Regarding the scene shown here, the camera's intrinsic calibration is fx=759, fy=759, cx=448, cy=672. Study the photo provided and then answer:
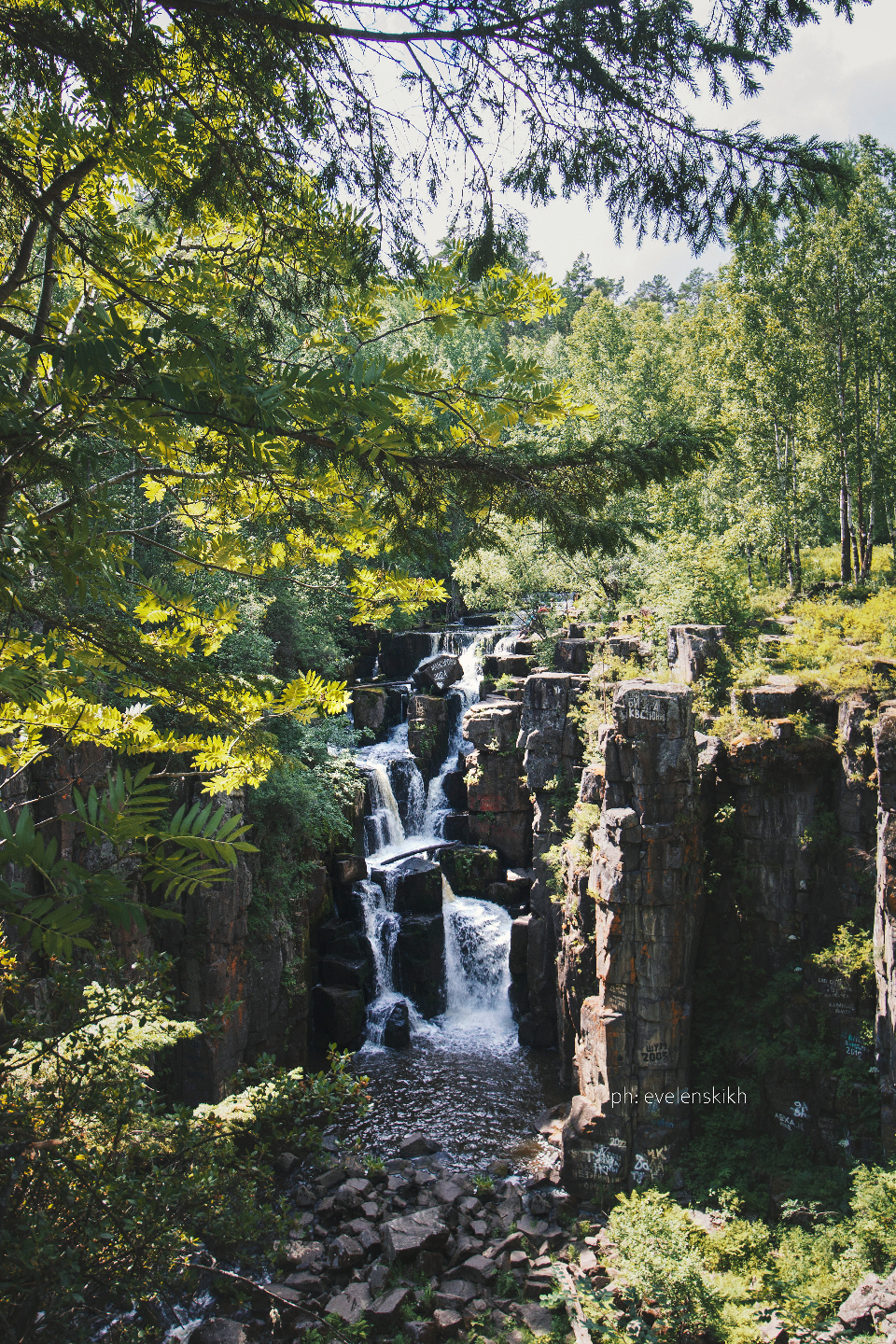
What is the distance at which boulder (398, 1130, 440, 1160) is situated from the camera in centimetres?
1133

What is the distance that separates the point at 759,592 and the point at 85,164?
18.5 metres

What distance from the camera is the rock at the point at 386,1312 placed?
7.79 metres

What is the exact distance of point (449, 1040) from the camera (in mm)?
14773

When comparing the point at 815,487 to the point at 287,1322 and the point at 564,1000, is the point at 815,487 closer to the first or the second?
the point at 564,1000

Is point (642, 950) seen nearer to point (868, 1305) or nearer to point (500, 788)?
point (868, 1305)

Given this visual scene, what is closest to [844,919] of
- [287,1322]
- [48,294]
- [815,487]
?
[287,1322]

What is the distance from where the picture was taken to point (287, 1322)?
7.43 metres

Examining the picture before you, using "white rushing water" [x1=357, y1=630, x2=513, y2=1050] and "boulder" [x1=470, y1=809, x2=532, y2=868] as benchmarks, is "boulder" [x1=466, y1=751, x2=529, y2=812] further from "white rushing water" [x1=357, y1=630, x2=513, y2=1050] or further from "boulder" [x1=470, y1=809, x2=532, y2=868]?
"white rushing water" [x1=357, y1=630, x2=513, y2=1050]

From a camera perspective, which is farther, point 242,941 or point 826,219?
point 826,219

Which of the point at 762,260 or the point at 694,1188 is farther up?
the point at 762,260

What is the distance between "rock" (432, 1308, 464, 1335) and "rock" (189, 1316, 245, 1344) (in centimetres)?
196

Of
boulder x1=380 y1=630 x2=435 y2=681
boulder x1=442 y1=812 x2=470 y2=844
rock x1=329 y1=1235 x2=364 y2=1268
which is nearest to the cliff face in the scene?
rock x1=329 y1=1235 x2=364 y2=1268

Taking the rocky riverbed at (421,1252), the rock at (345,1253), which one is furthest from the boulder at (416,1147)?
the rock at (345,1253)

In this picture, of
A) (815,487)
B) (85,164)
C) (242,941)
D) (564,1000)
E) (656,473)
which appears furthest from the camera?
(815,487)
